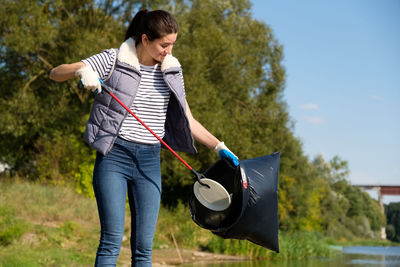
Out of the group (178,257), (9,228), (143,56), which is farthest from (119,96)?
(178,257)

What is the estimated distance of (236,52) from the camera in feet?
54.2

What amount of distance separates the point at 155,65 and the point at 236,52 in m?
13.7

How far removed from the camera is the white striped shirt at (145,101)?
293cm

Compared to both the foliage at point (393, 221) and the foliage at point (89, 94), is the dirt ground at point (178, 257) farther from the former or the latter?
the foliage at point (393, 221)

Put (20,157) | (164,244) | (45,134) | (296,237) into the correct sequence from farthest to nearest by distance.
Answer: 1. (20,157)
2. (45,134)
3. (296,237)
4. (164,244)

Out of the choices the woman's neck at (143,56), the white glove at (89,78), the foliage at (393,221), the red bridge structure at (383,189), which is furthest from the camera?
the red bridge structure at (383,189)

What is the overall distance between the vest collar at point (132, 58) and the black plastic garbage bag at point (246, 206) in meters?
0.77

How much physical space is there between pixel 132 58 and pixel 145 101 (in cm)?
26

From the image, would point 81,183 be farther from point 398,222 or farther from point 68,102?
point 398,222

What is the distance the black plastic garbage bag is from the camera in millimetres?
3168

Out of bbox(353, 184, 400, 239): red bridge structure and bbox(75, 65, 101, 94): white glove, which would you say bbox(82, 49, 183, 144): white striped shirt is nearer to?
bbox(75, 65, 101, 94): white glove

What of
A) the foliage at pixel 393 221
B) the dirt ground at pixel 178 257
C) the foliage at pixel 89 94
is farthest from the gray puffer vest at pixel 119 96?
the foliage at pixel 393 221

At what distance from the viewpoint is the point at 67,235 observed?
320 inches

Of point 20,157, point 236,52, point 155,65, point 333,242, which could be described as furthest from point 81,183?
point 333,242
